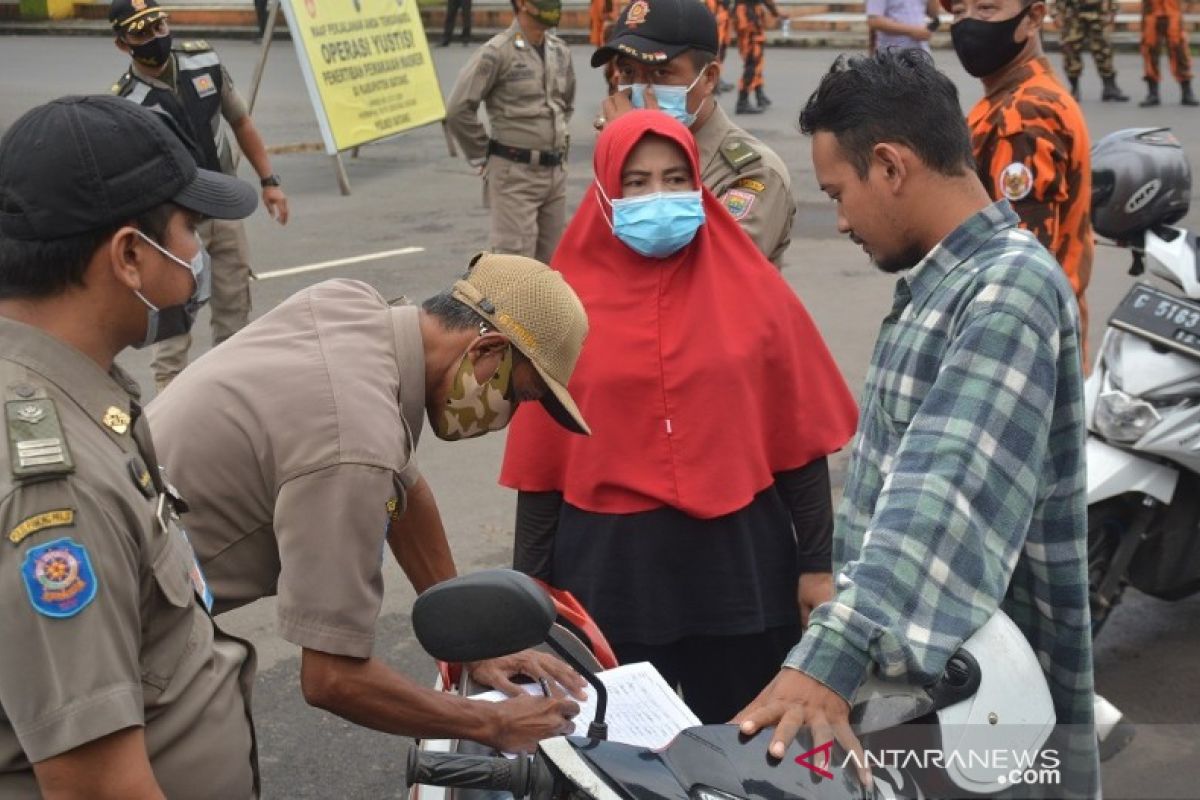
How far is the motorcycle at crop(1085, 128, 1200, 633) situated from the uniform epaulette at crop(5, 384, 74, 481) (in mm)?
3282

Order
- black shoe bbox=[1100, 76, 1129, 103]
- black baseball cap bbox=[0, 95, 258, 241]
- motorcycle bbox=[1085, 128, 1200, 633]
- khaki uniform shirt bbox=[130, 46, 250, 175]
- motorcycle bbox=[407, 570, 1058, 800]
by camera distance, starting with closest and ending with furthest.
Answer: motorcycle bbox=[407, 570, 1058, 800]
black baseball cap bbox=[0, 95, 258, 241]
motorcycle bbox=[1085, 128, 1200, 633]
khaki uniform shirt bbox=[130, 46, 250, 175]
black shoe bbox=[1100, 76, 1129, 103]

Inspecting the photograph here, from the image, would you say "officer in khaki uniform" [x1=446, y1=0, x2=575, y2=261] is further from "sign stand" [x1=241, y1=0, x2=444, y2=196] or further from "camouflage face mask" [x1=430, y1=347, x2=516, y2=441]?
"camouflage face mask" [x1=430, y1=347, x2=516, y2=441]

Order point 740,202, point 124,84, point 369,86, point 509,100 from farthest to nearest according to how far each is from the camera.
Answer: point 369,86 → point 509,100 → point 124,84 → point 740,202

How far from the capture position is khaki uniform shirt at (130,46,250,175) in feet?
23.5

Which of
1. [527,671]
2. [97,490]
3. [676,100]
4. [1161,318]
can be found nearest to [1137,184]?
[1161,318]

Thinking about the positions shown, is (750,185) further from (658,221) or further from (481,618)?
(481,618)

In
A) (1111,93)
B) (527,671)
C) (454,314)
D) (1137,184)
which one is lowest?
(1111,93)

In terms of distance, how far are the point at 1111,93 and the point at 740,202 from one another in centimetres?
1220

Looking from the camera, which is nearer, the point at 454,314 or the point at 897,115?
the point at 897,115

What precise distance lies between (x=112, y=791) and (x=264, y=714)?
2614 mm

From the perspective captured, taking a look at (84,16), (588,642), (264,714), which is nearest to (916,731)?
(588,642)

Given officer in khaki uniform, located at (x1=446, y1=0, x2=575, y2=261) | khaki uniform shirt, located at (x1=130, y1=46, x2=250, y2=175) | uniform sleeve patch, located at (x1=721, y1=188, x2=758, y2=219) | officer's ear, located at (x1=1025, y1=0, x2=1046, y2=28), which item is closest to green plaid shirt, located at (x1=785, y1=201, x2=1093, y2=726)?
uniform sleeve patch, located at (x1=721, y1=188, x2=758, y2=219)

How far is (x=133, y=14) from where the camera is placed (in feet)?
23.3

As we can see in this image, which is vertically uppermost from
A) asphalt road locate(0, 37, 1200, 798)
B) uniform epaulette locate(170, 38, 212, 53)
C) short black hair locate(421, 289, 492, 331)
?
short black hair locate(421, 289, 492, 331)
